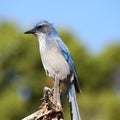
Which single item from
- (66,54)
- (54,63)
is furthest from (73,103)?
(66,54)

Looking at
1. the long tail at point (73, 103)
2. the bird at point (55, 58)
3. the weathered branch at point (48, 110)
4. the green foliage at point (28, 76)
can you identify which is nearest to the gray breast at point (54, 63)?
the bird at point (55, 58)

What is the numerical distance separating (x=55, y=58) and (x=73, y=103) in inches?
28.8

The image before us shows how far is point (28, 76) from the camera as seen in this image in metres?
26.7

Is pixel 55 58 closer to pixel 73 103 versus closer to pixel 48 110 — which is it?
pixel 73 103

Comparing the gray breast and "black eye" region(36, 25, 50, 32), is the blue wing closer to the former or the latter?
the gray breast

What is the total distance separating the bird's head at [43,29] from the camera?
850 cm

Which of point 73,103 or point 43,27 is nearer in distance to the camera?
point 73,103

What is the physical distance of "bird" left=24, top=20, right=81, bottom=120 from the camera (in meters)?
8.55

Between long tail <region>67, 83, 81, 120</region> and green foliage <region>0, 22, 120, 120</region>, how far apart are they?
14.9 m

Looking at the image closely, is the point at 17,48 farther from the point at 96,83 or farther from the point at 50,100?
the point at 50,100

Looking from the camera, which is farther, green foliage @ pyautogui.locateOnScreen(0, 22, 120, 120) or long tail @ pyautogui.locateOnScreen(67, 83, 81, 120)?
green foliage @ pyautogui.locateOnScreen(0, 22, 120, 120)

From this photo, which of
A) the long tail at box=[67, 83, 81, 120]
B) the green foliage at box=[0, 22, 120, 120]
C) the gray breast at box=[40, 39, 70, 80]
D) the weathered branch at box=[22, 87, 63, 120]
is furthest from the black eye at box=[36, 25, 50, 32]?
the green foliage at box=[0, 22, 120, 120]

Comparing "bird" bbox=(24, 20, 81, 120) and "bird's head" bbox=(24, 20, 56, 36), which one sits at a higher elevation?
"bird's head" bbox=(24, 20, 56, 36)

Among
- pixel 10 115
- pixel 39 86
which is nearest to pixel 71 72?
pixel 10 115
